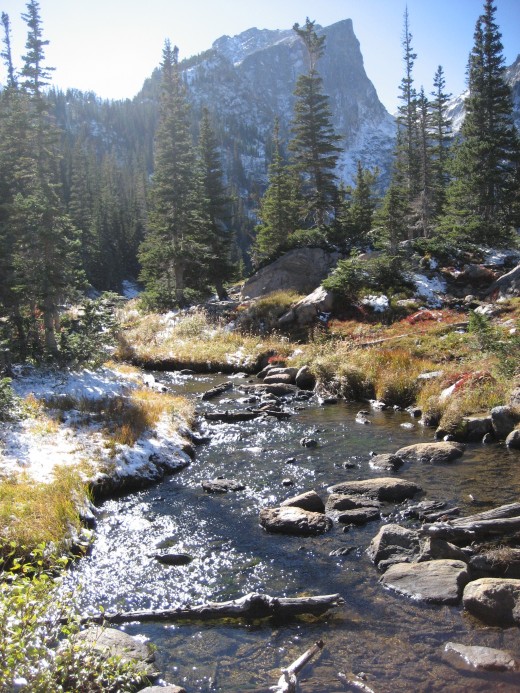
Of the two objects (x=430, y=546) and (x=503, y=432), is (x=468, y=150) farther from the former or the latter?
(x=430, y=546)

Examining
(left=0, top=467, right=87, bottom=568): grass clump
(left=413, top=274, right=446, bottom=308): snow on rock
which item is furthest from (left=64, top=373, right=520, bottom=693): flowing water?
(left=413, top=274, right=446, bottom=308): snow on rock

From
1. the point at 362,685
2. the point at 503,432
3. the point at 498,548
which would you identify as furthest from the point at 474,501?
the point at 362,685

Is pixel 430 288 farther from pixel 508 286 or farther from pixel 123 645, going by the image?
pixel 123 645

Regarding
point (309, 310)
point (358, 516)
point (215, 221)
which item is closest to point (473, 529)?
point (358, 516)

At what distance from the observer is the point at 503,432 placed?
519 inches

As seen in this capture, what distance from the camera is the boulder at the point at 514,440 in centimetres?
1244

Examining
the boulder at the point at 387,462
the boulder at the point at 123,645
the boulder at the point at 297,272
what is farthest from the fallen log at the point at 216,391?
the boulder at the point at 297,272

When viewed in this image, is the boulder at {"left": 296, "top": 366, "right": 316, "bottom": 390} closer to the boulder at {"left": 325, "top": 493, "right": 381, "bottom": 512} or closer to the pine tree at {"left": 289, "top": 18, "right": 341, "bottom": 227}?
the boulder at {"left": 325, "top": 493, "right": 381, "bottom": 512}

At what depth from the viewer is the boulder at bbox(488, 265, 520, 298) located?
2545 cm

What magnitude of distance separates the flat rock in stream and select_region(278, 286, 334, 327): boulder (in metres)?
17.7

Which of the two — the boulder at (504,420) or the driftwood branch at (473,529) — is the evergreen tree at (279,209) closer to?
the boulder at (504,420)

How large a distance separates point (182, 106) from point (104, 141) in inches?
6094

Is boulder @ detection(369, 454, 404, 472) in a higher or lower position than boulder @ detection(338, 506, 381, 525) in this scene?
higher

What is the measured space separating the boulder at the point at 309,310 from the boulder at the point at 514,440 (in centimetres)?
1630
